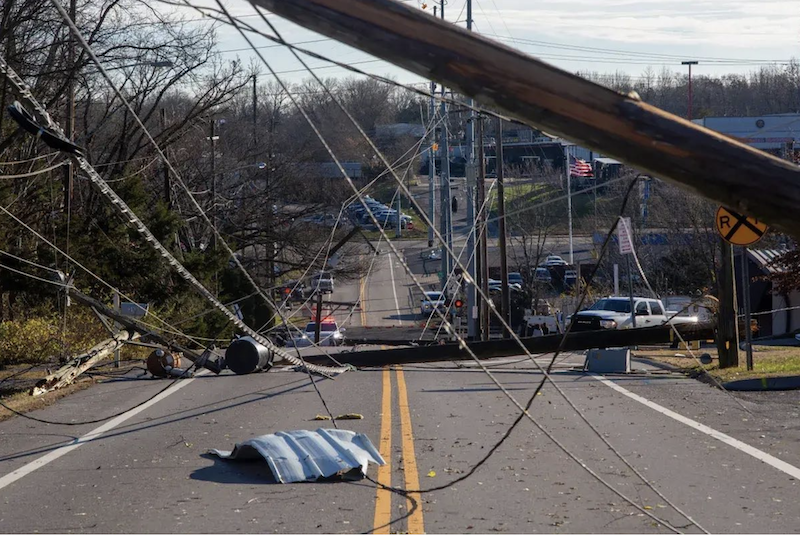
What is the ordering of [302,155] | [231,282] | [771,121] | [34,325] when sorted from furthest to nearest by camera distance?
[771,121]
[302,155]
[231,282]
[34,325]

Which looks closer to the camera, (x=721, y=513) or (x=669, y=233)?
(x=721, y=513)

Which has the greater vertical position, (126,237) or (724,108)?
(724,108)

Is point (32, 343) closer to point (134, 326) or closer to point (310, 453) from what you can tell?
point (134, 326)

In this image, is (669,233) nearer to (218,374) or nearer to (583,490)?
(218,374)

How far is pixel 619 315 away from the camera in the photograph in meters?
32.8

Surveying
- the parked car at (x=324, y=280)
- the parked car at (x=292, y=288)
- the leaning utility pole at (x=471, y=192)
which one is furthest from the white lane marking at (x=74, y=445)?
the leaning utility pole at (x=471, y=192)

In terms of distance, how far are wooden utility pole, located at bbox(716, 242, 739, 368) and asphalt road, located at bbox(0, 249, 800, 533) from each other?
237 cm

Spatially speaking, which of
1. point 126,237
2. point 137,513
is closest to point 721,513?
point 137,513

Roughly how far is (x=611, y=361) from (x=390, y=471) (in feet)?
35.1

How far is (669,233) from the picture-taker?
45.4 meters

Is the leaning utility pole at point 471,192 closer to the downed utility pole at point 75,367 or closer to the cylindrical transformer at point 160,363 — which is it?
the cylindrical transformer at point 160,363

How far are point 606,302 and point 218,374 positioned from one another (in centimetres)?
1868

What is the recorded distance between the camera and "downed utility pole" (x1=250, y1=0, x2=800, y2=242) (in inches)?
120

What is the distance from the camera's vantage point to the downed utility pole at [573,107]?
3047mm
